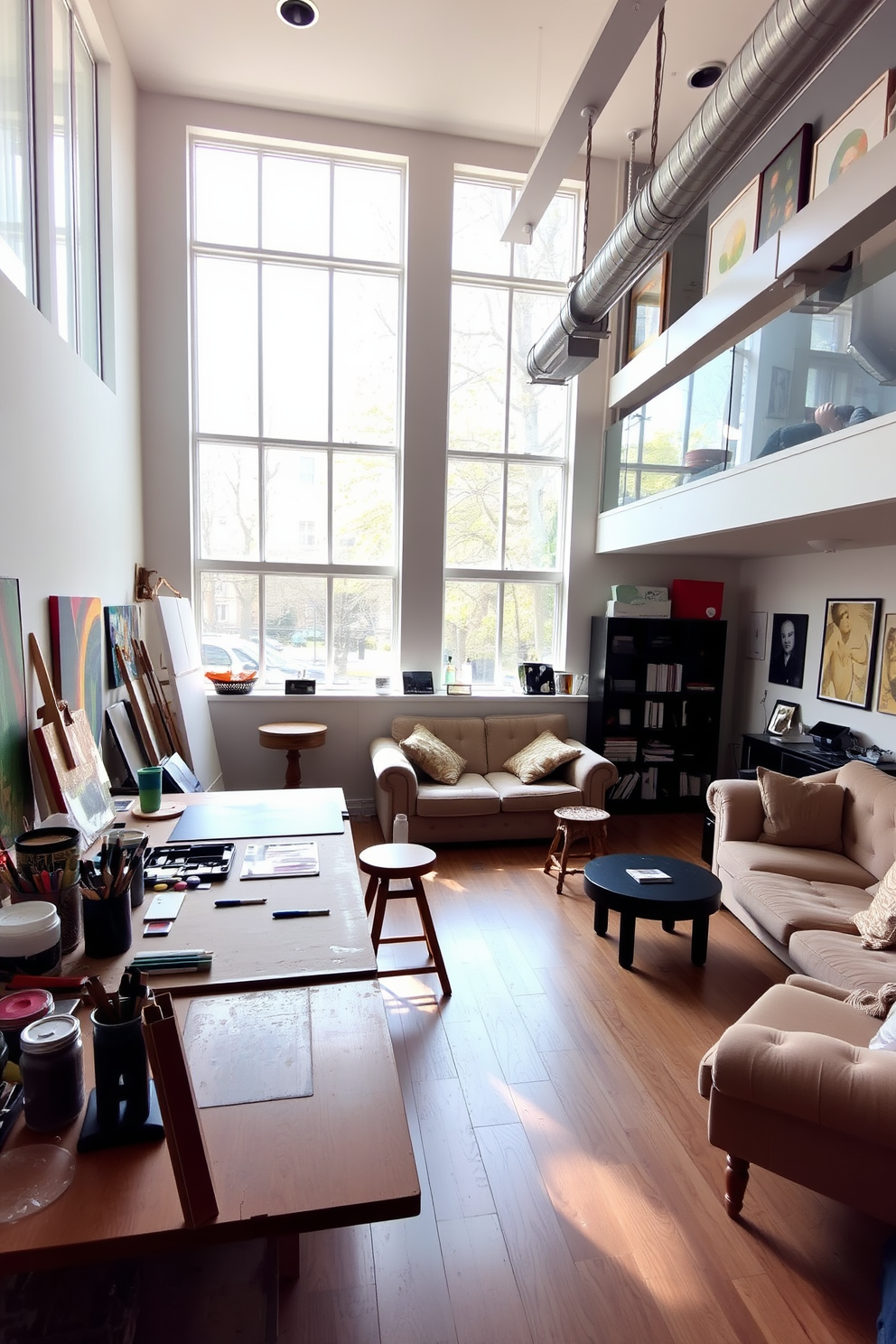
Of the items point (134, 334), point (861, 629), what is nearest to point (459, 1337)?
point (861, 629)

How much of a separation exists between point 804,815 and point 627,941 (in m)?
1.27

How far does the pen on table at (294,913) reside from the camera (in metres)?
1.79

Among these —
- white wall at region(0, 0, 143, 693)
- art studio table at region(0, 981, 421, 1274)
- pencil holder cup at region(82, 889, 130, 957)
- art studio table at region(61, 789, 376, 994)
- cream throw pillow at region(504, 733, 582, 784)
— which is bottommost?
cream throw pillow at region(504, 733, 582, 784)

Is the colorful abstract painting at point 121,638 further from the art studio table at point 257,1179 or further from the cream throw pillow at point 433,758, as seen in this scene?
the art studio table at point 257,1179

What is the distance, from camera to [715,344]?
476cm

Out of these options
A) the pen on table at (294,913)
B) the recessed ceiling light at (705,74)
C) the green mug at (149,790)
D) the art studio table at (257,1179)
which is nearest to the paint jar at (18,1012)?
the art studio table at (257,1179)

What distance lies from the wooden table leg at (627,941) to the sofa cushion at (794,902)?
59 centimetres

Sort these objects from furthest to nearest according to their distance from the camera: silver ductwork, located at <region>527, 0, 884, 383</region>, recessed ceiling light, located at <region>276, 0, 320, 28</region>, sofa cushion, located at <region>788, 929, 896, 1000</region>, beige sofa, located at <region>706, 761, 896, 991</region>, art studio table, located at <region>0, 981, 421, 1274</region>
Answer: recessed ceiling light, located at <region>276, 0, 320, 28</region>
beige sofa, located at <region>706, 761, 896, 991</region>
sofa cushion, located at <region>788, 929, 896, 1000</region>
silver ductwork, located at <region>527, 0, 884, 383</region>
art studio table, located at <region>0, 981, 421, 1274</region>

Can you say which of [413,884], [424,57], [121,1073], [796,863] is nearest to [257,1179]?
[121,1073]

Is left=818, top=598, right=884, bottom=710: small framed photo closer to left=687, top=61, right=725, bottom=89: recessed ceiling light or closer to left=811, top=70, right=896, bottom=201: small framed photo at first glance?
left=811, top=70, right=896, bottom=201: small framed photo

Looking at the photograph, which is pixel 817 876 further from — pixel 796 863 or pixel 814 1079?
pixel 814 1079

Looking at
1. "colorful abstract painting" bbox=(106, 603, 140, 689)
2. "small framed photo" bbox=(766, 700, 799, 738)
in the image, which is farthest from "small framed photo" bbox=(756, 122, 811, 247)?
"colorful abstract painting" bbox=(106, 603, 140, 689)

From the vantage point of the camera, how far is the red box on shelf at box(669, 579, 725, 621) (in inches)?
234

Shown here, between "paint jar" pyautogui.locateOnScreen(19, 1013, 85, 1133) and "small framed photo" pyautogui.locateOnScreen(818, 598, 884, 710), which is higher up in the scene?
"small framed photo" pyautogui.locateOnScreen(818, 598, 884, 710)
